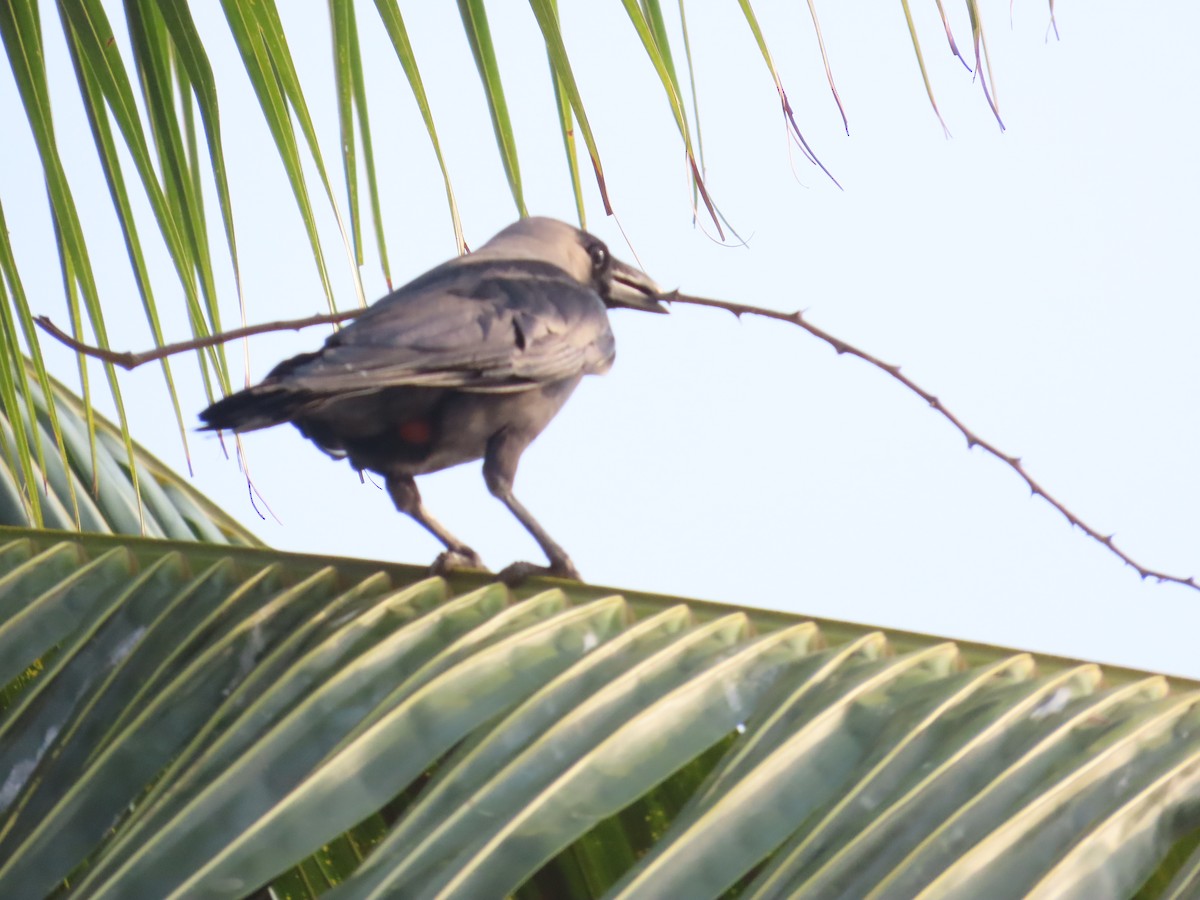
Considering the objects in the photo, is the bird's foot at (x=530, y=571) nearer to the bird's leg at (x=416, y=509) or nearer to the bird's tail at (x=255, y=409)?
the bird's leg at (x=416, y=509)

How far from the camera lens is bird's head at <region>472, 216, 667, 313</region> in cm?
351

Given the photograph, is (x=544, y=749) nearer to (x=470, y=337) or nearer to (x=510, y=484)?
(x=470, y=337)

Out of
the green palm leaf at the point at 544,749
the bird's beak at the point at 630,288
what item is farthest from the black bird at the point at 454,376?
the bird's beak at the point at 630,288

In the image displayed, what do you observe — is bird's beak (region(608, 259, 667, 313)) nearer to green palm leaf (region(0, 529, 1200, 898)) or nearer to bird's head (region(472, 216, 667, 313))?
bird's head (region(472, 216, 667, 313))

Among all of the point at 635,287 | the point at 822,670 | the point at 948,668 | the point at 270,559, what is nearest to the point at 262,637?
the point at 270,559

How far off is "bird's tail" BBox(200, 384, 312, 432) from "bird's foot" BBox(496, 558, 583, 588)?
1.29 feet

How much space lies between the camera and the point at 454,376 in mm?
2648

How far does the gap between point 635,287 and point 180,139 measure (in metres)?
1.77

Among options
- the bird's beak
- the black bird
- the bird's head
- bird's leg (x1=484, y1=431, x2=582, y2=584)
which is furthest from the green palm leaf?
the bird's beak

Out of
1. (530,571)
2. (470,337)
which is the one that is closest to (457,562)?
(530,571)

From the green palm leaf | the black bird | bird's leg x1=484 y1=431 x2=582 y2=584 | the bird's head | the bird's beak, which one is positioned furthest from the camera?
the bird's beak

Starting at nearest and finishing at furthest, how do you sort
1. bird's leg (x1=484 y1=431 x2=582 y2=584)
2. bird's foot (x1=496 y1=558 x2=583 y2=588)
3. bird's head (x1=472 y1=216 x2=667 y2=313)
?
bird's foot (x1=496 y1=558 x2=583 y2=588) < bird's leg (x1=484 y1=431 x2=582 y2=584) < bird's head (x1=472 y1=216 x2=667 y2=313)

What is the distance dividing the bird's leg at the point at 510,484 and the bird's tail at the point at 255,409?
706mm

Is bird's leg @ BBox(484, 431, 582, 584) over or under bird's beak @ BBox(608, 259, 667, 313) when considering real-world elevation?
under
